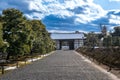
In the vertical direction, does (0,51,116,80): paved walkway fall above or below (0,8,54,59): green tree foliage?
below

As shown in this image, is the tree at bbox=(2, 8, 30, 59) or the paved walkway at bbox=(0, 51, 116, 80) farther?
the tree at bbox=(2, 8, 30, 59)

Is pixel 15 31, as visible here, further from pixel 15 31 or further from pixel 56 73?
pixel 56 73

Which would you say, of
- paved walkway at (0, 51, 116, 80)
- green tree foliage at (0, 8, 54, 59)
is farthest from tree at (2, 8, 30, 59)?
paved walkway at (0, 51, 116, 80)

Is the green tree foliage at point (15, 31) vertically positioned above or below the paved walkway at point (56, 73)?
above

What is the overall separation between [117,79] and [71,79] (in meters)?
3.61

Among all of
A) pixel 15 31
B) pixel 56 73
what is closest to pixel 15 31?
pixel 15 31

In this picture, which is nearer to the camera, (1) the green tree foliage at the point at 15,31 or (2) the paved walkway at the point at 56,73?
(2) the paved walkway at the point at 56,73

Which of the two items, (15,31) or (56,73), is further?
(15,31)

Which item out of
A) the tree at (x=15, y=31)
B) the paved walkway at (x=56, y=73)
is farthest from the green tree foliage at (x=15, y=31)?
the paved walkway at (x=56, y=73)

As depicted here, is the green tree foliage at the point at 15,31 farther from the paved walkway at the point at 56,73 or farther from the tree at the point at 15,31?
the paved walkway at the point at 56,73

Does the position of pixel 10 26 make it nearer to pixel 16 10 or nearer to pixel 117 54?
pixel 16 10

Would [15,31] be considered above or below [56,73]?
above

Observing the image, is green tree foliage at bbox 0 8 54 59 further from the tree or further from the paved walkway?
the paved walkway

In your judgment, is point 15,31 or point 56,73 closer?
point 56,73
